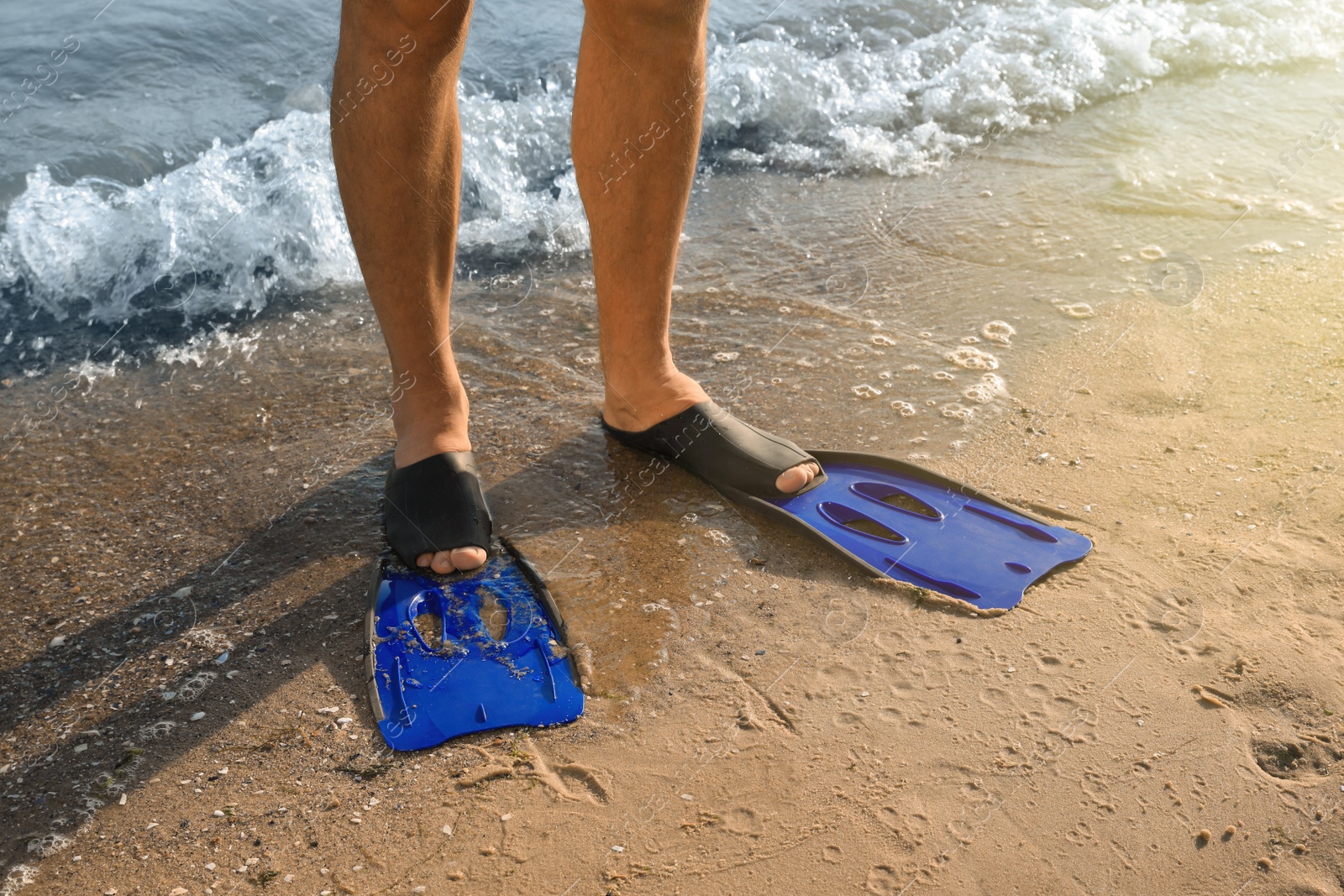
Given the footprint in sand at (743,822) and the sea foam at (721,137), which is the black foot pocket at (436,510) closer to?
the footprint in sand at (743,822)

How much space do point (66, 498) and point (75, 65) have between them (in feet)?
9.00

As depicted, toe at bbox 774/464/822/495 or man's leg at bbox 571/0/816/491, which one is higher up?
man's leg at bbox 571/0/816/491

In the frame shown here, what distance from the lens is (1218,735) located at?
1.34 m

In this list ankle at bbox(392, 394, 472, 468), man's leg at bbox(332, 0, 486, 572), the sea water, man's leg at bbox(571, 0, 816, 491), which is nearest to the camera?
man's leg at bbox(332, 0, 486, 572)

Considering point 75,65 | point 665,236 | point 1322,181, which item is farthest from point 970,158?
point 75,65

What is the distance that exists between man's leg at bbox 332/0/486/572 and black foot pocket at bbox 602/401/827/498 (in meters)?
0.40

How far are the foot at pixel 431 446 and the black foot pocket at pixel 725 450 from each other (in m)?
0.37

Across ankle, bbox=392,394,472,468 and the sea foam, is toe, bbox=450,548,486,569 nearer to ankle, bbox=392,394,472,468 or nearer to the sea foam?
ankle, bbox=392,394,472,468

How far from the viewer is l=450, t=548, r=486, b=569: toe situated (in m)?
1.69

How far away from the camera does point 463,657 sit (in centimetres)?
153

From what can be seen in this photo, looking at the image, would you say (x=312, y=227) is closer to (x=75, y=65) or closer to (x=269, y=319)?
(x=269, y=319)

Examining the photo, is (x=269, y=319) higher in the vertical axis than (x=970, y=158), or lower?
lower

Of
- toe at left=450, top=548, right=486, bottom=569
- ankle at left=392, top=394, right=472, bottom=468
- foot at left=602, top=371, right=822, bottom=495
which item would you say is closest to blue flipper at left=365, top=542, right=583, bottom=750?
toe at left=450, top=548, right=486, bottom=569

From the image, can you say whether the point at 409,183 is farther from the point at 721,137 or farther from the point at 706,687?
the point at 721,137
